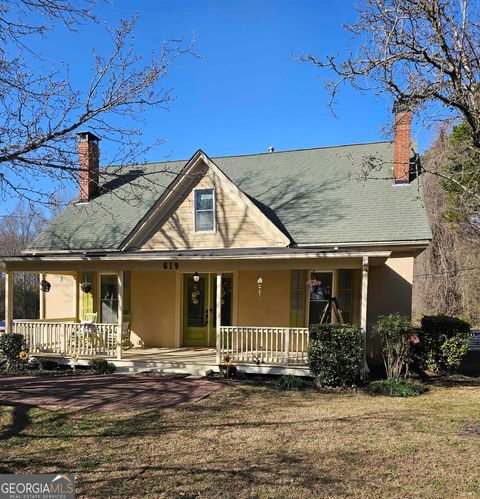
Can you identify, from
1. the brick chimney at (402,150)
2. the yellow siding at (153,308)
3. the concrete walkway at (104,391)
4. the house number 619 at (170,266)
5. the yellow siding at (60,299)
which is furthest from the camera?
the yellow siding at (60,299)

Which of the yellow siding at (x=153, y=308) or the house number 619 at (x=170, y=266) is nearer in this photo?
the house number 619 at (x=170, y=266)

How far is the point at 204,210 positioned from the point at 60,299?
6.73 m

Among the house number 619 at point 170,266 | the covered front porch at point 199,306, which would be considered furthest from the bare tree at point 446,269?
the house number 619 at point 170,266

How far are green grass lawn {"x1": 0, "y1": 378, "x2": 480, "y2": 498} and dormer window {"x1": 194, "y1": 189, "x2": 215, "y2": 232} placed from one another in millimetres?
5986

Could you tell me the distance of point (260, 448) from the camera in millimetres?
5453

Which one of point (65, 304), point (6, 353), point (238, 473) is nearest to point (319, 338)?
point (238, 473)

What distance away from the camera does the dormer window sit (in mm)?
12680

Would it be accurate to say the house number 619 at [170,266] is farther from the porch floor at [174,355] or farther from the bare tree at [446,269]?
the bare tree at [446,269]

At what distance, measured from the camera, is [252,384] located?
9484mm

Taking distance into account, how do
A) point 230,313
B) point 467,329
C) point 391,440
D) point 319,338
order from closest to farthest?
point 391,440, point 319,338, point 467,329, point 230,313

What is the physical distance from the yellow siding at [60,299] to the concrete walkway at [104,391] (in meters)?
4.91

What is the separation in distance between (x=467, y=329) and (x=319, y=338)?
4.07 m

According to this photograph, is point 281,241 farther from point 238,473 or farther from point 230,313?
point 238,473

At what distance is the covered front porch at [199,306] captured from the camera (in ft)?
33.4
